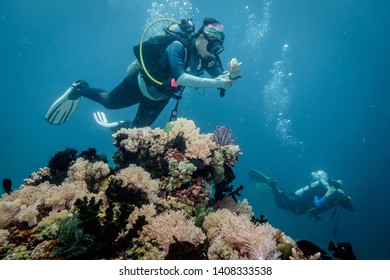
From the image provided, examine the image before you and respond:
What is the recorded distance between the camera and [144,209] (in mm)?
3277

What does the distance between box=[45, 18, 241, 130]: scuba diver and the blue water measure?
36265mm

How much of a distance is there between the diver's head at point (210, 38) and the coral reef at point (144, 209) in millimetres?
2082

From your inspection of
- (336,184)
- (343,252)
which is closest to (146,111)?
(343,252)

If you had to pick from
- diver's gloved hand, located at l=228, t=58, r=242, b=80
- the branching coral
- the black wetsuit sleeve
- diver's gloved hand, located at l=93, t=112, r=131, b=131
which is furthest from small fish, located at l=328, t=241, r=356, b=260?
diver's gloved hand, located at l=93, t=112, r=131, b=131

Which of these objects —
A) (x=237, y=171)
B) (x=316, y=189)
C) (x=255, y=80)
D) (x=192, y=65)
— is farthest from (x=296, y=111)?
(x=192, y=65)

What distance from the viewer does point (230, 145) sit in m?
5.35

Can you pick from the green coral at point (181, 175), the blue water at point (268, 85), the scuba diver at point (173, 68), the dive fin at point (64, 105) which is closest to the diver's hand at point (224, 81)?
the scuba diver at point (173, 68)

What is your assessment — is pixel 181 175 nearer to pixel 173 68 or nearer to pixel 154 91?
pixel 173 68

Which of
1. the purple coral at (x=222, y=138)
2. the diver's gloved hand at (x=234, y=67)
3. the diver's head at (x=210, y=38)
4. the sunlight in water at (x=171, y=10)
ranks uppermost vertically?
the sunlight in water at (x=171, y=10)

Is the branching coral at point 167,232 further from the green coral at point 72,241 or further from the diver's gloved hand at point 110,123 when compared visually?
the diver's gloved hand at point 110,123

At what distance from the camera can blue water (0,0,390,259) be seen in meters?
53.4

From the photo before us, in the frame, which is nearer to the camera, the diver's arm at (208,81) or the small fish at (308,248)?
the small fish at (308,248)

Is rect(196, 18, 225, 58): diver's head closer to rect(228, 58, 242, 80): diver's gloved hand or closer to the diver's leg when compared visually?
rect(228, 58, 242, 80): diver's gloved hand

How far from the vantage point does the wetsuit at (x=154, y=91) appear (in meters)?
5.62
